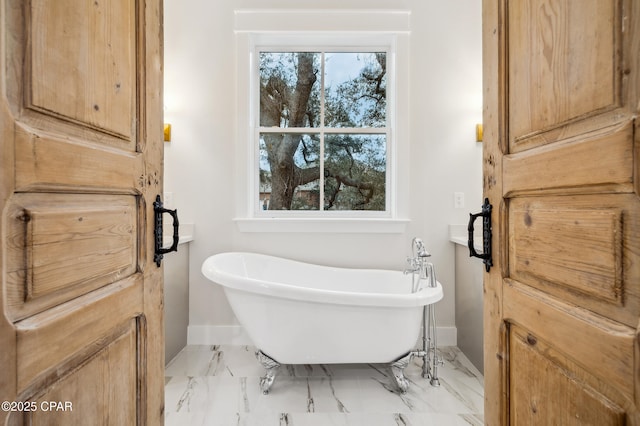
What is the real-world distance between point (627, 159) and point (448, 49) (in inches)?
83.9

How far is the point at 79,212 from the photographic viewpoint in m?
0.61

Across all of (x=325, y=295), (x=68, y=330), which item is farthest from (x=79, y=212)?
Answer: (x=325, y=295)

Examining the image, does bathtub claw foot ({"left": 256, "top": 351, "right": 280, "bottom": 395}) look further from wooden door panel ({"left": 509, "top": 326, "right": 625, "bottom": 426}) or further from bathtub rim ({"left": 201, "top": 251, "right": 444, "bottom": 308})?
wooden door panel ({"left": 509, "top": 326, "right": 625, "bottom": 426})

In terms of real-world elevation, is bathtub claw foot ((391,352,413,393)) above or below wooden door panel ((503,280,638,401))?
below

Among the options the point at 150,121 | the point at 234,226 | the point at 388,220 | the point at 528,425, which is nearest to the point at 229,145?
the point at 234,226

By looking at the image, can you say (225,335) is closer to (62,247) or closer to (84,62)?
(62,247)

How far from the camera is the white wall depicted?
2287mm

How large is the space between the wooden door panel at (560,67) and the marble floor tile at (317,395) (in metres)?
1.32

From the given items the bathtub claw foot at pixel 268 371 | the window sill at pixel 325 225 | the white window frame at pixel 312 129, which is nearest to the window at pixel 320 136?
the white window frame at pixel 312 129

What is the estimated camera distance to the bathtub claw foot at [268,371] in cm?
167

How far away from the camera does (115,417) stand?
702 millimetres

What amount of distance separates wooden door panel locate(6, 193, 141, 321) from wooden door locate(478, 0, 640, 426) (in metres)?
0.89

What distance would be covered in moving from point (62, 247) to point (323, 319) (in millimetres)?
1214

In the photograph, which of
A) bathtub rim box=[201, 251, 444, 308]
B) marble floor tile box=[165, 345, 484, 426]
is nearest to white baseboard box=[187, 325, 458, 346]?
marble floor tile box=[165, 345, 484, 426]
